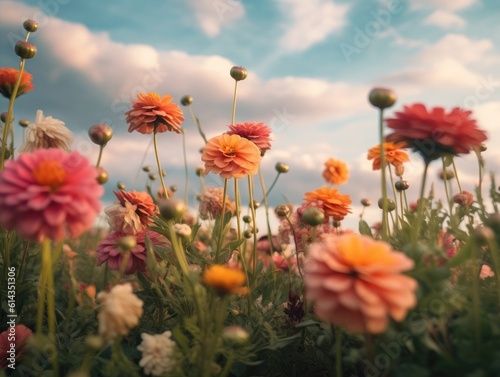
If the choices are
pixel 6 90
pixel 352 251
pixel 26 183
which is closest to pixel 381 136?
pixel 352 251

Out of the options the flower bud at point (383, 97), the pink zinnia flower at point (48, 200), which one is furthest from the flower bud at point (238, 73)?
the pink zinnia flower at point (48, 200)

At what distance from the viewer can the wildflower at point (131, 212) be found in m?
1.63

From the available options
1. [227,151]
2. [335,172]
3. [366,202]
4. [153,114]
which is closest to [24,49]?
[153,114]

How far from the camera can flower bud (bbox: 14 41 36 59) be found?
1568 mm

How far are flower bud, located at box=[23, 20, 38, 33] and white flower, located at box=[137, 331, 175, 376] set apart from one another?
1366 millimetres

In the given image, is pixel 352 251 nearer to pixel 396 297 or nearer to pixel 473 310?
pixel 396 297

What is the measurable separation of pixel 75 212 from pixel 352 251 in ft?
1.64

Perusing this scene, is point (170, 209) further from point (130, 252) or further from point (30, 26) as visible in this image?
point (30, 26)

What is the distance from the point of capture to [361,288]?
73cm

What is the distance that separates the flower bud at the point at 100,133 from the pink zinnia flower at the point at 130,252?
0.34 m

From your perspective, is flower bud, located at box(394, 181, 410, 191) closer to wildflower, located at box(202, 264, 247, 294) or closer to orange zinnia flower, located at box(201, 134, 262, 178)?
orange zinnia flower, located at box(201, 134, 262, 178)

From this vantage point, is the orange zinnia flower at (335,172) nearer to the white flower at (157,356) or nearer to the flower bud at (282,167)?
the flower bud at (282,167)

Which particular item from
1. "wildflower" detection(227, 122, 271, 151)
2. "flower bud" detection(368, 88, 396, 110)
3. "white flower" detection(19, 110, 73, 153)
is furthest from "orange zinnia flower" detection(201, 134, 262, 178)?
"flower bud" detection(368, 88, 396, 110)

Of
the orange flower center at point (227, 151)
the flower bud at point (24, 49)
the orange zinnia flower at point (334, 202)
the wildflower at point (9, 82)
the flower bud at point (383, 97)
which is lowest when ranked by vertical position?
the orange zinnia flower at point (334, 202)
